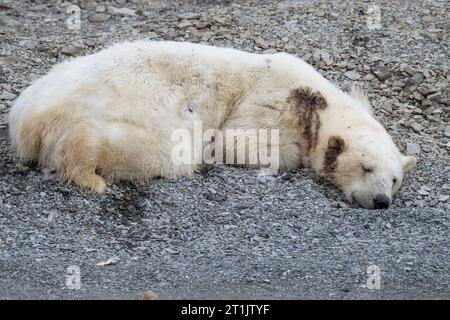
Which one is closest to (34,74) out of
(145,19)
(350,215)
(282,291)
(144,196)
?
(145,19)

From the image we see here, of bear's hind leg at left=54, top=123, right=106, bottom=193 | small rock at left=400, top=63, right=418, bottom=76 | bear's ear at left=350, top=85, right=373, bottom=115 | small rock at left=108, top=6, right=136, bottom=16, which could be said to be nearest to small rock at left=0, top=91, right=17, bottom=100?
bear's hind leg at left=54, top=123, right=106, bottom=193

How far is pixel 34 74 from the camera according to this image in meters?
8.85

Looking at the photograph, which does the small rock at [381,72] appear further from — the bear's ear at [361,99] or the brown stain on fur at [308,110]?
the brown stain on fur at [308,110]

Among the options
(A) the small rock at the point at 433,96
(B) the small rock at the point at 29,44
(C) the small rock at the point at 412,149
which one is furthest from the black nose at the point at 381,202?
(B) the small rock at the point at 29,44

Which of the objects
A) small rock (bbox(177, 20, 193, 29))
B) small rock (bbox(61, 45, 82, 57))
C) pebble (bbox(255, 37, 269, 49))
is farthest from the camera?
small rock (bbox(177, 20, 193, 29))

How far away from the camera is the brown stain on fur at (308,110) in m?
7.24

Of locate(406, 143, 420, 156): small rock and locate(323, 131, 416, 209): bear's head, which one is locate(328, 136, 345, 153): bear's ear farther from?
locate(406, 143, 420, 156): small rock

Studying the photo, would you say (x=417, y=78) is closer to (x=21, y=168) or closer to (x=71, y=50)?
(x=71, y=50)

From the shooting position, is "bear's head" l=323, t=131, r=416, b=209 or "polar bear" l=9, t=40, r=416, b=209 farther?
"bear's head" l=323, t=131, r=416, b=209

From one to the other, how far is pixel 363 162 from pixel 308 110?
0.66m

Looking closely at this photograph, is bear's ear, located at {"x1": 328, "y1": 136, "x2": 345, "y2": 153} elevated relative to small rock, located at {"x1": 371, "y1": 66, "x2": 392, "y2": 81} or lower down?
lower down

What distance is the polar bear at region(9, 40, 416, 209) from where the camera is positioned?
6.57 m

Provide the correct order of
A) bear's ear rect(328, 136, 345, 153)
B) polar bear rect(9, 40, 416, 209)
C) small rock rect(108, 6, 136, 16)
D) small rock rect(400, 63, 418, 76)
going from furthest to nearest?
small rock rect(108, 6, 136, 16) → small rock rect(400, 63, 418, 76) → bear's ear rect(328, 136, 345, 153) → polar bear rect(9, 40, 416, 209)

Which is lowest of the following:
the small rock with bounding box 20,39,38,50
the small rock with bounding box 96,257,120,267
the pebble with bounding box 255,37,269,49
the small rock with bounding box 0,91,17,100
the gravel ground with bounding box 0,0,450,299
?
the small rock with bounding box 96,257,120,267
